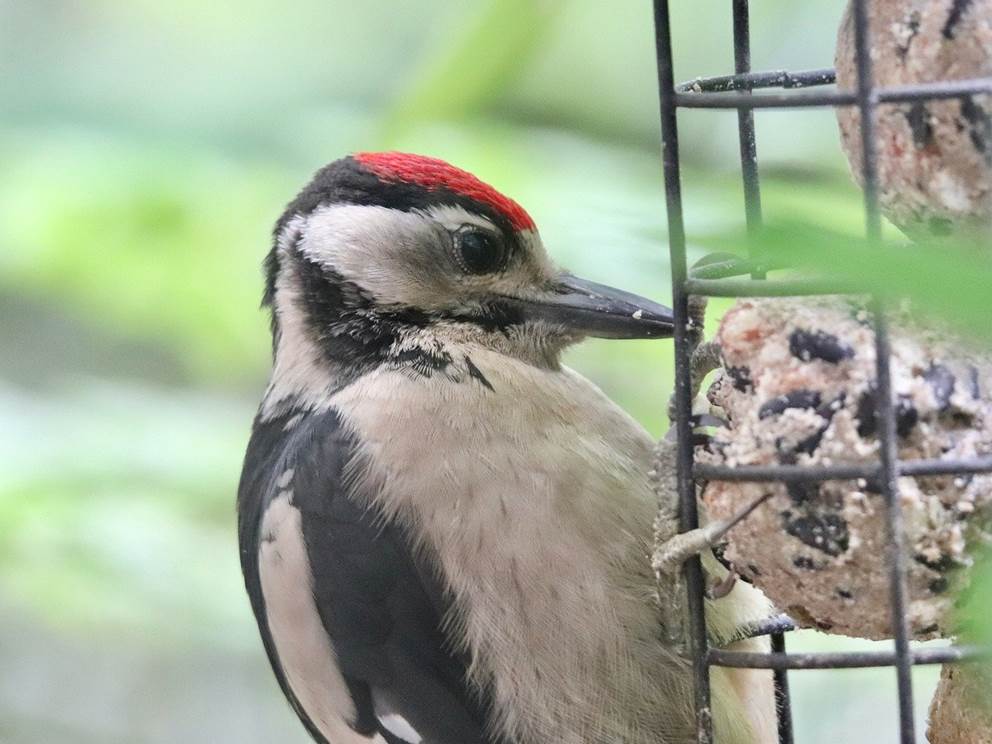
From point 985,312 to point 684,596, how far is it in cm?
148

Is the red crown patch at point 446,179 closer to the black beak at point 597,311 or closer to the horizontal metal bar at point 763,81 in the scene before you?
the black beak at point 597,311

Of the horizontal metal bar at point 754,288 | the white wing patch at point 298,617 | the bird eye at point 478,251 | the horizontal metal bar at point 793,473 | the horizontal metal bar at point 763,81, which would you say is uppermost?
the horizontal metal bar at point 763,81

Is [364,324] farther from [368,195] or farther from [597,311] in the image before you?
[597,311]

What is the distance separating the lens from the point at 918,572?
1496mm

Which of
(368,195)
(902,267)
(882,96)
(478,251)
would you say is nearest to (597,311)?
(478,251)

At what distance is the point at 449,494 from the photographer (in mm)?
2080

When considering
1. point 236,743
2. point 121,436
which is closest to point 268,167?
point 121,436

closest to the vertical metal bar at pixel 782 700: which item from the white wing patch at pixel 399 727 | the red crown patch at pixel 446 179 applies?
the white wing patch at pixel 399 727

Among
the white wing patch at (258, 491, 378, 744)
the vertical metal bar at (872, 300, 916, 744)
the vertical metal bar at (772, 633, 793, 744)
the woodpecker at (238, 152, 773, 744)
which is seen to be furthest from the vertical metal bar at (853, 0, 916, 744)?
the white wing patch at (258, 491, 378, 744)

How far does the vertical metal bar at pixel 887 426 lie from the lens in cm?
135

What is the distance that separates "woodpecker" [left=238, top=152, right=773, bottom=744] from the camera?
2.04 meters

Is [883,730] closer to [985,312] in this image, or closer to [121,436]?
[121,436]

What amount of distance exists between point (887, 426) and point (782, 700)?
99cm

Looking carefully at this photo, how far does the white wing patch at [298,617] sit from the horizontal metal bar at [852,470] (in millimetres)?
903
